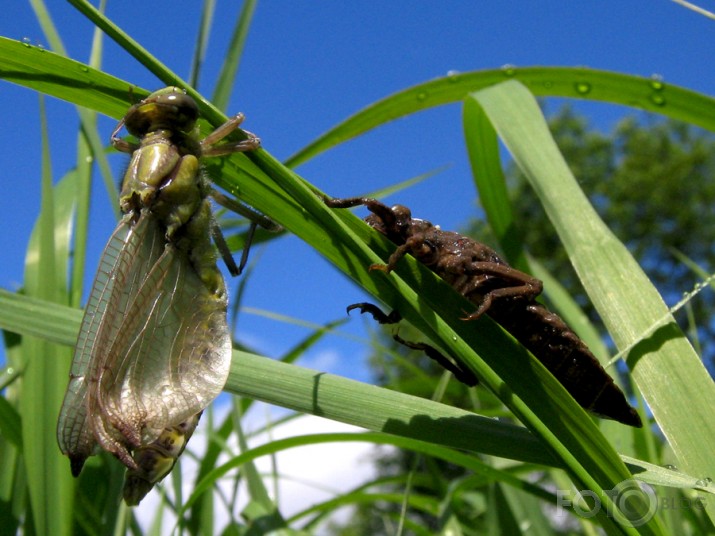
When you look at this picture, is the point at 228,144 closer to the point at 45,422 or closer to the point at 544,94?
the point at 45,422

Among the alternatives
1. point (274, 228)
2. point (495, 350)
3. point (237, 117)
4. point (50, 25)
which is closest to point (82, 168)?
point (50, 25)

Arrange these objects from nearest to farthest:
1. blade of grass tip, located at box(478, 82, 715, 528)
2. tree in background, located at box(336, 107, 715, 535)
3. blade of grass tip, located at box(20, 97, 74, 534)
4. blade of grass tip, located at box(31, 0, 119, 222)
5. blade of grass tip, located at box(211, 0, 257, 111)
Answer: blade of grass tip, located at box(478, 82, 715, 528)
blade of grass tip, located at box(20, 97, 74, 534)
blade of grass tip, located at box(31, 0, 119, 222)
blade of grass tip, located at box(211, 0, 257, 111)
tree in background, located at box(336, 107, 715, 535)

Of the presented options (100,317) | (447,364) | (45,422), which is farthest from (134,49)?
(45,422)

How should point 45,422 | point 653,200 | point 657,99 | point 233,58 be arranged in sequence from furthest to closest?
point 653,200
point 233,58
point 657,99
point 45,422

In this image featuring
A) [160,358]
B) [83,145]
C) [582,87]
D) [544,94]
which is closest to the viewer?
[160,358]

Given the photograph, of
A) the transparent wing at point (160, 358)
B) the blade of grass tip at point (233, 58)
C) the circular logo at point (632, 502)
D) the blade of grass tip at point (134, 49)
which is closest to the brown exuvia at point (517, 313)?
the circular logo at point (632, 502)

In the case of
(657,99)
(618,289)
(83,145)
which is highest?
(83,145)

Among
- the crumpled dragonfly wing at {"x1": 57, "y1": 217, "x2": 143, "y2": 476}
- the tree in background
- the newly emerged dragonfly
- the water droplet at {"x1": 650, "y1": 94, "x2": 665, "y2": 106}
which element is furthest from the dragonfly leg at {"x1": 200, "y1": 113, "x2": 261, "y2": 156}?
the tree in background

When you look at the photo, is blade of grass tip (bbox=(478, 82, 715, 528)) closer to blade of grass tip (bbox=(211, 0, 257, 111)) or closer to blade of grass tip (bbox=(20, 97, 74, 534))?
blade of grass tip (bbox=(211, 0, 257, 111))
